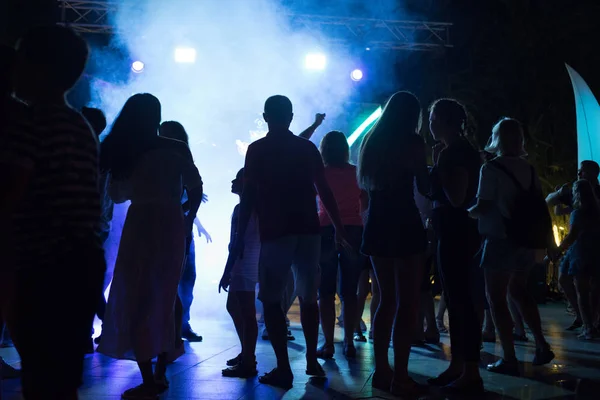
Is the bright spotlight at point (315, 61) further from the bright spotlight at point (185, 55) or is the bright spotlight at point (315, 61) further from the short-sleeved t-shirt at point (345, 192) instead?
the short-sleeved t-shirt at point (345, 192)

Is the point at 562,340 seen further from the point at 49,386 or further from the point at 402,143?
the point at 49,386

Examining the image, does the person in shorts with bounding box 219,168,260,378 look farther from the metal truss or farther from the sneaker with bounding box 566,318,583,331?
the metal truss

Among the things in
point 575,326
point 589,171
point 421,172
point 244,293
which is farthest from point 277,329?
point 575,326

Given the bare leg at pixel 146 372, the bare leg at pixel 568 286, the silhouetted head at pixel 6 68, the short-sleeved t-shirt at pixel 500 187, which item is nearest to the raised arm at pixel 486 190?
the short-sleeved t-shirt at pixel 500 187

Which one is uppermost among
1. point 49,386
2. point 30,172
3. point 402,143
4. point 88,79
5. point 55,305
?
point 88,79

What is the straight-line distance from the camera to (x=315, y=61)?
37.3ft

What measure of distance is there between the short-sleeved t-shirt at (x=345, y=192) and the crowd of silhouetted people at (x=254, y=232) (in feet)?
0.64

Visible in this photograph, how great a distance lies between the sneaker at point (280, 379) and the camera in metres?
3.55

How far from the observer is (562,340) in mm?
5777

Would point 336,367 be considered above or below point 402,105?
below

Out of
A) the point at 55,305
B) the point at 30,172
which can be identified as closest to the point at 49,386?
the point at 55,305

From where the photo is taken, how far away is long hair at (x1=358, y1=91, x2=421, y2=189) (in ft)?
11.4

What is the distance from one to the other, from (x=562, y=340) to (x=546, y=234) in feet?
7.26

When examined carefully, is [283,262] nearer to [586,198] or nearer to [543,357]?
[543,357]
